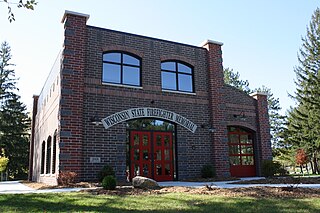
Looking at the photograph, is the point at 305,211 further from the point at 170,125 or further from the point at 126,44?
the point at 126,44

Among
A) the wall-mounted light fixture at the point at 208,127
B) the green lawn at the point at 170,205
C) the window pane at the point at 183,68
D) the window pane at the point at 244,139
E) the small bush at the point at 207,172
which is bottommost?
the green lawn at the point at 170,205

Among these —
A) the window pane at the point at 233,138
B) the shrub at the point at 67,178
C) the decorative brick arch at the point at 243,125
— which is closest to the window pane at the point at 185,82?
the decorative brick arch at the point at 243,125

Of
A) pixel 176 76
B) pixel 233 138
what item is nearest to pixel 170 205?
pixel 176 76

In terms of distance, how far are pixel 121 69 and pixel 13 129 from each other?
94.9ft

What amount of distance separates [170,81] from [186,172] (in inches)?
186

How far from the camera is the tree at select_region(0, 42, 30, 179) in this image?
37719 millimetres

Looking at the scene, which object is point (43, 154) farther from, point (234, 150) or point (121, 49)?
A: point (234, 150)

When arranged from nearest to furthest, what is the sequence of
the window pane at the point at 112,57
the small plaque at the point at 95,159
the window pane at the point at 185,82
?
the small plaque at the point at 95,159, the window pane at the point at 112,57, the window pane at the point at 185,82

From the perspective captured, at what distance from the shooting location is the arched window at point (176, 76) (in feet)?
53.2

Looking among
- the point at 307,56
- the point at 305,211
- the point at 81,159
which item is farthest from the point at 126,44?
the point at 307,56

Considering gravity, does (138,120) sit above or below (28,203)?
above

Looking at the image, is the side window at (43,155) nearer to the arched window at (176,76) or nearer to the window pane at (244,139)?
the arched window at (176,76)

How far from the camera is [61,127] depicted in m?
12.9

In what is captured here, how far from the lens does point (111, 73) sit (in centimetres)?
1480
